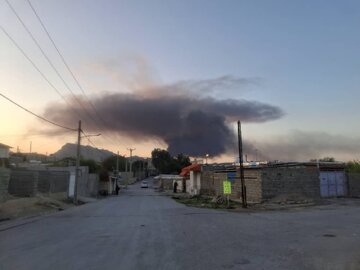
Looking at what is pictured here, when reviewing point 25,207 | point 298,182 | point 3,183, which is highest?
point 298,182

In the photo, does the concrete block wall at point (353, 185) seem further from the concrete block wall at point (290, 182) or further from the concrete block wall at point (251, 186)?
the concrete block wall at point (251, 186)

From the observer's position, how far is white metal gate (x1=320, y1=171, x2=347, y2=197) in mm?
45312

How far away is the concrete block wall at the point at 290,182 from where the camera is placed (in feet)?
141

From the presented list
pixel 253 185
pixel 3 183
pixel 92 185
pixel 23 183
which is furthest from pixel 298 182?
pixel 92 185

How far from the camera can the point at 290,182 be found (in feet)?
143

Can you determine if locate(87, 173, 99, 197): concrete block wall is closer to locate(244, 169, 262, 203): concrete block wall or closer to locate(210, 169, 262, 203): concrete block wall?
locate(210, 169, 262, 203): concrete block wall

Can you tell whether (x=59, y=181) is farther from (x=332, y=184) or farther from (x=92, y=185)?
(x=332, y=184)

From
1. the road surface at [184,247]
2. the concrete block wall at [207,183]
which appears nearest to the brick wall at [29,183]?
the road surface at [184,247]

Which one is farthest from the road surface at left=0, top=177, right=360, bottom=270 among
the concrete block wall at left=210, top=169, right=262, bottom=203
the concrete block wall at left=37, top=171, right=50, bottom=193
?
the concrete block wall at left=37, top=171, right=50, bottom=193

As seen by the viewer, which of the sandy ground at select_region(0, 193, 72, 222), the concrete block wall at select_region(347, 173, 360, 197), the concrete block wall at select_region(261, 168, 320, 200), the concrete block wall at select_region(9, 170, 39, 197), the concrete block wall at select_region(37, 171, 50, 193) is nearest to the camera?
the sandy ground at select_region(0, 193, 72, 222)

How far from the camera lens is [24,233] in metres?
19.5

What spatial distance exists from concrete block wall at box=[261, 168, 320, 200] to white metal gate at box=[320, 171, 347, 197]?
3.16ft

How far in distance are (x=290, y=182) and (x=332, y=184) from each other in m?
5.50

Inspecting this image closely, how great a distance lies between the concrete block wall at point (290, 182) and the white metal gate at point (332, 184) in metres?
0.96
